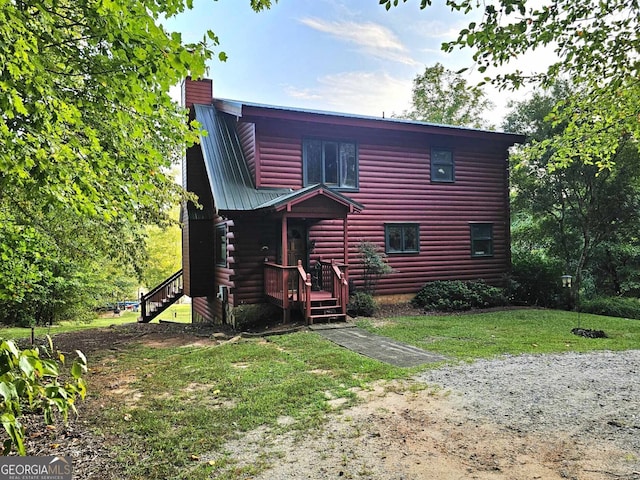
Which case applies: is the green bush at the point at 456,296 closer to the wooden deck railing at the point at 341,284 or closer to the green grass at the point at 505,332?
the green grass at the point at 505,332

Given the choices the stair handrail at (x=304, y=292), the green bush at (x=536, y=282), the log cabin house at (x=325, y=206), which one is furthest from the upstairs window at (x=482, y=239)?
the stair handrail at (x=304, y=292)

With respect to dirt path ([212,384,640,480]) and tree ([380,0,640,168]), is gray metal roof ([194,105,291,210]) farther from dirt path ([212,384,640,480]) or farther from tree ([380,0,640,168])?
dirt path ([212,384,640,480])

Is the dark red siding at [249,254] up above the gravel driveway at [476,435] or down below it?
above

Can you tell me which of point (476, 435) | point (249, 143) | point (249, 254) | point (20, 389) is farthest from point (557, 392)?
point (249, 143)

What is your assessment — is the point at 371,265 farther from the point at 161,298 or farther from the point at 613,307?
the point at 161,298

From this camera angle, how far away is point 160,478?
3332mm

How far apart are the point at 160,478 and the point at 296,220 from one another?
9.28 m

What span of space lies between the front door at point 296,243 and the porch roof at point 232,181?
3.57 feet

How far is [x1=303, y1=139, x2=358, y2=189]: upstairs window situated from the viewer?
12586 millimetres

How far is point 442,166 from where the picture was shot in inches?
572

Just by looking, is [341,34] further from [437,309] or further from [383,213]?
[437,309]

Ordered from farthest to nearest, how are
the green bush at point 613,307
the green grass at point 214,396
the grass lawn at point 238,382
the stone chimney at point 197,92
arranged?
the stone chimney at point 197,92
the green bush at point 613,307
the grass lawn at point 238,382
the green grass at point 214,396

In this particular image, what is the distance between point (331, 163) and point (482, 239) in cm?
636

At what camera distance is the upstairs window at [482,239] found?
15008 mm
